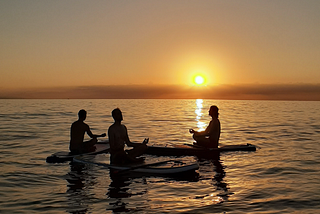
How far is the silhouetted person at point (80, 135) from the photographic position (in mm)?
13686

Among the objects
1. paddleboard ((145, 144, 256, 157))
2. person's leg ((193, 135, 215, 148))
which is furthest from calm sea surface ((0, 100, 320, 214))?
person's leg ((193, 135, 215, 148))

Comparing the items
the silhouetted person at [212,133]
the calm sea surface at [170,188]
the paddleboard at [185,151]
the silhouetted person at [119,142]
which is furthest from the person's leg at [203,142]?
the silhouetted person at [119,142]

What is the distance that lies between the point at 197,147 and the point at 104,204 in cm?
780

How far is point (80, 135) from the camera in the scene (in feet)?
45.7

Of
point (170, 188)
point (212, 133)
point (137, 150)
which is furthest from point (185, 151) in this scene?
point (170, 188)

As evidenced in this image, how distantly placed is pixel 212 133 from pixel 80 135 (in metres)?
6.15

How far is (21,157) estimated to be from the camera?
1569cm

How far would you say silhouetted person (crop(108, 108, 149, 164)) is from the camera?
35.1 feet

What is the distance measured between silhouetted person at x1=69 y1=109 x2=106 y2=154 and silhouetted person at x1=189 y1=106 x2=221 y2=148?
490cm

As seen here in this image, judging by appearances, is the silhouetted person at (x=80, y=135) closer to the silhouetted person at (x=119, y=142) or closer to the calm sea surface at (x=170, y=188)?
the calm sea surface at (x=170, y=188)

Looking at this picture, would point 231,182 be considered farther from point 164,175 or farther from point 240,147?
point 240,147

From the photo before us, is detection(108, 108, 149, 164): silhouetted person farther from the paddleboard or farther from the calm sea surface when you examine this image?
the paddleboard

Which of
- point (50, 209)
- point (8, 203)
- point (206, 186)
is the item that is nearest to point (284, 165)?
point (206, 186)

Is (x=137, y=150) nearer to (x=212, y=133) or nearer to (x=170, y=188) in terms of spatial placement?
(x=170, y=188)
